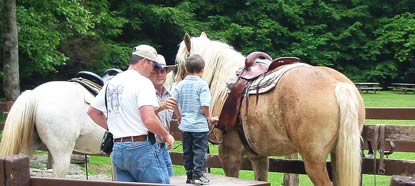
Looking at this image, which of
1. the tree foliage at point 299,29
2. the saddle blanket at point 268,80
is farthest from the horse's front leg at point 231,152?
the tree foliage at point 299,29

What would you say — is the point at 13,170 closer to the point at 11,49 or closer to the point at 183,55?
the point at 183,55

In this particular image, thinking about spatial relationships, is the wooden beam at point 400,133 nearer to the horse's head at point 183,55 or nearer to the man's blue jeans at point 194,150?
the man's blue jeans at point 194,150

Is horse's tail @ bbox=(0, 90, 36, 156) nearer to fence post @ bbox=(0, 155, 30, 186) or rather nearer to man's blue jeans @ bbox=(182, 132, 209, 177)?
man's blue jeans @ bbox=(182, 132, 209, 177)

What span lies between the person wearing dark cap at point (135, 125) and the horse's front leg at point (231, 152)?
177 cm

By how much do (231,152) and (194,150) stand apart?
108cm

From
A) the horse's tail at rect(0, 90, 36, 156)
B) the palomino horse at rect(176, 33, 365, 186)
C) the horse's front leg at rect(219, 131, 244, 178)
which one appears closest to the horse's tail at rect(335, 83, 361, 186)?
the palomino horse at rect(176, 33, 365, 186)

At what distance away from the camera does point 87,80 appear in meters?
7.16

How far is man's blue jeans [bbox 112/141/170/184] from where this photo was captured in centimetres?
440

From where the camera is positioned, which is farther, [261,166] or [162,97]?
[261,166]

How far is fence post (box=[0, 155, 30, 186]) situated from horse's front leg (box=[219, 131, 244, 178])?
2.91 metres

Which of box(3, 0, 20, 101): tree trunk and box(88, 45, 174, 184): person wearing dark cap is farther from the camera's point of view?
box(3, 0, 20, 101): tree trunk

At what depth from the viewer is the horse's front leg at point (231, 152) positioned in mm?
6236

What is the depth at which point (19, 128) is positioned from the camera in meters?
6.34

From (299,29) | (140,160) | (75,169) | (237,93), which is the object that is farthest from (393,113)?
(299,29)
